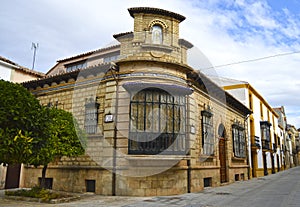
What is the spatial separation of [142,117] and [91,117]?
228 centimetres

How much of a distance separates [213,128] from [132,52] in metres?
5.55

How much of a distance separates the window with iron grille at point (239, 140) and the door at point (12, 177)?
11520mm

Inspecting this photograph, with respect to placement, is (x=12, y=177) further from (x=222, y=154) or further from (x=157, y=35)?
(x=222, y=154)

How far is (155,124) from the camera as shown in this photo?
936cm

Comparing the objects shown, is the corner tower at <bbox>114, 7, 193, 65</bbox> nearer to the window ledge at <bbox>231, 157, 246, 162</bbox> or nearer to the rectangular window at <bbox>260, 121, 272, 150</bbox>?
the window ledge at <bbox>231, 157, 246, 162</bbox>

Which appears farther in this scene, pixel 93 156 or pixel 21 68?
pixel 21 68

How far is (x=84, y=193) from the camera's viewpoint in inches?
381

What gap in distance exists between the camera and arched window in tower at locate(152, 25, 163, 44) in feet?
35.1

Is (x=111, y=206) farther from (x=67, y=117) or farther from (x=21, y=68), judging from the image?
(x=21, y=68)

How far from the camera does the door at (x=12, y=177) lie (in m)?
12.0

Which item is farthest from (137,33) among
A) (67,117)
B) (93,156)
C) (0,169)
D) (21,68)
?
(0,169)

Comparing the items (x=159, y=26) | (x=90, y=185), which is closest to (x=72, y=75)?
(x=159, y=26)

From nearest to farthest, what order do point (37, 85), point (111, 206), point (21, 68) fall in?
point (111, 206)
point (37, 85)
point (21, 68)

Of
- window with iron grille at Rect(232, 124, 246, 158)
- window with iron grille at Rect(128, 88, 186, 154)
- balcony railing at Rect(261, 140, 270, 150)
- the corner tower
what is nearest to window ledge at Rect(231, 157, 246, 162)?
window with iron grille at Rect(232, 124, 246, 158)
